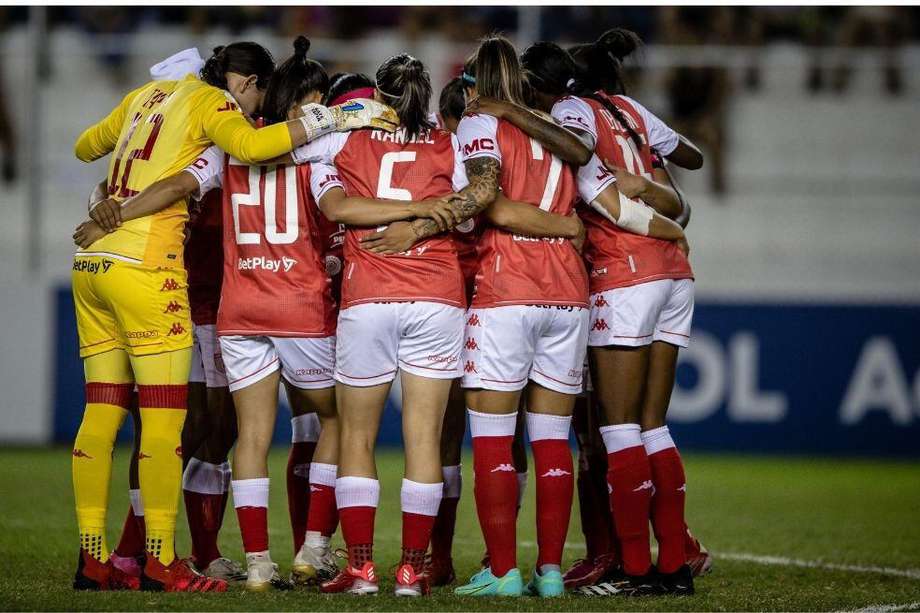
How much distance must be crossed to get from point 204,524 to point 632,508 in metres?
2.02

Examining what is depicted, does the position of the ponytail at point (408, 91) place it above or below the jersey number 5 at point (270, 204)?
above

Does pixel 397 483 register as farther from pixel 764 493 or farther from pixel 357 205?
pixel 357 205

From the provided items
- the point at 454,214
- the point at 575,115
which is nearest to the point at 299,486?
the point at 454,214

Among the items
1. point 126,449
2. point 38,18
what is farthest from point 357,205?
point 38,18

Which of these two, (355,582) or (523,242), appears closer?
(355,582)

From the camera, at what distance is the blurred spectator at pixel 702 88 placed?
46.5 ft

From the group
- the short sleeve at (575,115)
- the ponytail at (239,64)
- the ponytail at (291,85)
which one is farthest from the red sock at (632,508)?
the ponytail at (239,64)

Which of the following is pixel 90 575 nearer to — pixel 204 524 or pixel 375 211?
pixel 204 524

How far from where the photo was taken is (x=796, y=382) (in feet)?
43.7

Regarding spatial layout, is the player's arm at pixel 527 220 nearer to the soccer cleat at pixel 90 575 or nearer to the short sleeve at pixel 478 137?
the short sleeve at pixel 478 137

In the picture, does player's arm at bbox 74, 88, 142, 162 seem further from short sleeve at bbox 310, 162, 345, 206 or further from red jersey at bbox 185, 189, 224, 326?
short sleeve at bbox 310, 162, 345, 206

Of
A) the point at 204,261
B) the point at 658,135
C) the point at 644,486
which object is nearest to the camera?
the point at 644,486

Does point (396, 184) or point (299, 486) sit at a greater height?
point (396, 184)

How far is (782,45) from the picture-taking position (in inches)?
593
